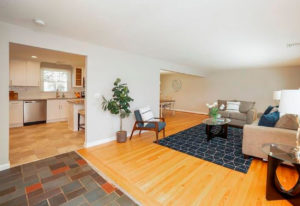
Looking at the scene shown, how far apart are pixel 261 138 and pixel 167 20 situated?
258cm

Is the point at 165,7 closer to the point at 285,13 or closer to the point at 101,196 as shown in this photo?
the point at 285,13

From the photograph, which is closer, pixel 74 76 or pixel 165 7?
pixel 165 7

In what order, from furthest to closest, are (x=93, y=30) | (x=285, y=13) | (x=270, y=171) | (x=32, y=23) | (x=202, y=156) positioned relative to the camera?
(x=202, y=156)
(x=93, y=30)
(x=32, y=23)
(x=285, y=13)
(x=270, y=171)

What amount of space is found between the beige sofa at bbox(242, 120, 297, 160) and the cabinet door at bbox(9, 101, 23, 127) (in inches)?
249

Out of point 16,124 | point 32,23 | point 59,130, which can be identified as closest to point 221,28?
point 32,23

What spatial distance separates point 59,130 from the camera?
14.9 feet

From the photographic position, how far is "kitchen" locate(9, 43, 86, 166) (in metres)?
3.33

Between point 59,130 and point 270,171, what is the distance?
5.03 meters

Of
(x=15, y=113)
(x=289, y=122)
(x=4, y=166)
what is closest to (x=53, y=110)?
(x=15, y=113)

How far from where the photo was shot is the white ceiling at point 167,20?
1728 mm

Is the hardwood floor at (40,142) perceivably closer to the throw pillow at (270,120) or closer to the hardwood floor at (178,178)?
the hardwood floor at (178,178)

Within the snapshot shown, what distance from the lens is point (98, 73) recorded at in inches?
133

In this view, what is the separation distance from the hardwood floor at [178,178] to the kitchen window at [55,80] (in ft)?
13.2

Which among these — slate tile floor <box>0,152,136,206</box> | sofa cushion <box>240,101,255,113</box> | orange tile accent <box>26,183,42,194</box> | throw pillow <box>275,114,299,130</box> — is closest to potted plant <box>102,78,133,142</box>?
slate tile floor <box>0,152,136,206</box>
